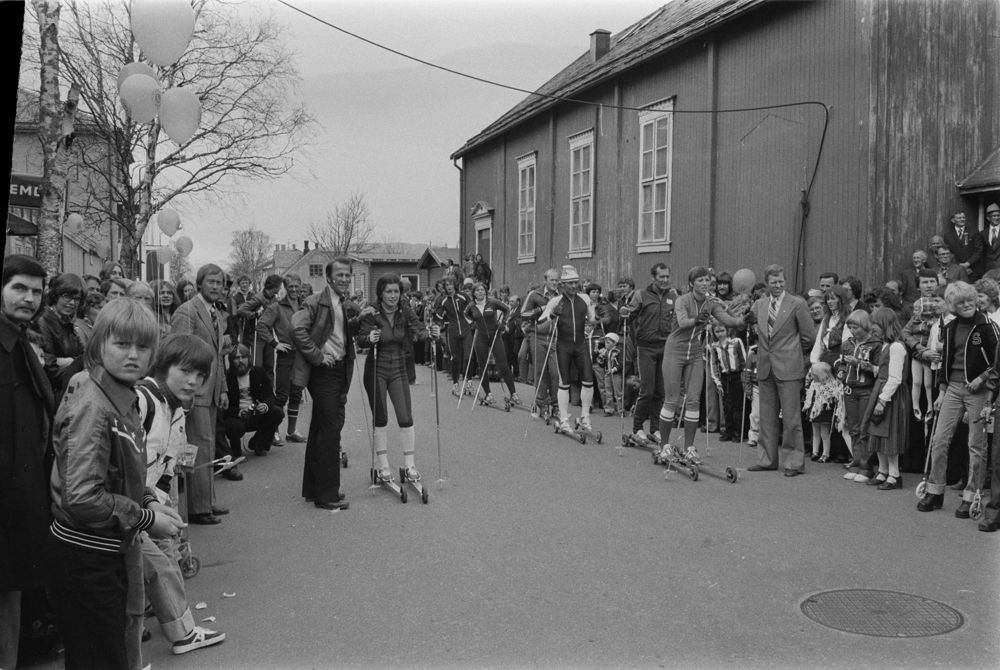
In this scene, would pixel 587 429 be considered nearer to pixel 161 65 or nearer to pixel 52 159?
pixel 161 65

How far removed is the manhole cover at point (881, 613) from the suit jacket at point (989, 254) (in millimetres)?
7744

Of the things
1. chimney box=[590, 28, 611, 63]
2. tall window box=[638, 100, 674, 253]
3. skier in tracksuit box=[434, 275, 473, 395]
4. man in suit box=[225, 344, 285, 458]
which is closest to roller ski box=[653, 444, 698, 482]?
man in suit box=[225, 344, 285, 458]

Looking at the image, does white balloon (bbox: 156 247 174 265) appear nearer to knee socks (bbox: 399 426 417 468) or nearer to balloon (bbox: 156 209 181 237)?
balloon (bbox: 156 209 181 237)

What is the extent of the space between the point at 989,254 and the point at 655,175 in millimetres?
7544

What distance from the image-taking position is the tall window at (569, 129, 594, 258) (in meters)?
21.5

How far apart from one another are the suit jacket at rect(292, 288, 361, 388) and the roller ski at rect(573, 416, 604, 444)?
4317 mm

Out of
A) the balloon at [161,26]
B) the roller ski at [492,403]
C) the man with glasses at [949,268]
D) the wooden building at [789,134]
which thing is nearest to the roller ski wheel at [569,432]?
the roller ski at [492,403]

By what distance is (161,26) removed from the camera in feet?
29.6

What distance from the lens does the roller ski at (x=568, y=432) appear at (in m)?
11.8

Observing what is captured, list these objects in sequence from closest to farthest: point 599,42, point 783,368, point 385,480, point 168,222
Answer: point 385,480 < point 783,368 < point 168,222 < point 599,42

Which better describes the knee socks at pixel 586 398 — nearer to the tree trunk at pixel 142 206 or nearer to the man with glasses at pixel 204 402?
the man with glasses at pixel 204 402

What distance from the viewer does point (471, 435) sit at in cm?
1240

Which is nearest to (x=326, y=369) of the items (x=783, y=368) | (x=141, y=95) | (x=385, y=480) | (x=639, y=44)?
(x=385, y=480)

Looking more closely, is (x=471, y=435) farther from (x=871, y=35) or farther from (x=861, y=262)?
(x=871, y=35)
